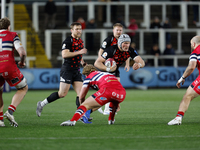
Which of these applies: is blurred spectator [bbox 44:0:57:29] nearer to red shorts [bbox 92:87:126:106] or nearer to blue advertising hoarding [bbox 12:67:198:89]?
blue advertising hoarding [bbox 12:67:198:89]

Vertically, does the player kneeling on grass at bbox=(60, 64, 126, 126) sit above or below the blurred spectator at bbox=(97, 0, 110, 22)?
below

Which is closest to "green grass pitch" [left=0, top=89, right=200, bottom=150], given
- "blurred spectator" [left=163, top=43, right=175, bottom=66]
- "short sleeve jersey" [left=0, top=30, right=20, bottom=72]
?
"short sleeve jersey" [left=0, top=30, right=20, bottom=72]

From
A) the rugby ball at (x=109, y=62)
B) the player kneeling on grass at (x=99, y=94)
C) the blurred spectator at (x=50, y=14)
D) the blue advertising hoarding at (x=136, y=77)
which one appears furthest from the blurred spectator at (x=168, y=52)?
the player kneeling on grass at (x=99, y=94)

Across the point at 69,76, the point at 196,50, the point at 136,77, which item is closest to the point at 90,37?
the point at 136,77

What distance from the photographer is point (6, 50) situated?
748cm

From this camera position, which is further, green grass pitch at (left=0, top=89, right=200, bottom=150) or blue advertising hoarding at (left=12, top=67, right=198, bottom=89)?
blue advertising hoarding at (left=12, top=67, right=198, bottom=89)

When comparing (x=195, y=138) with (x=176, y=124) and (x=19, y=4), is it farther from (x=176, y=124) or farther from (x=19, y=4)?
(x=19, y=4)

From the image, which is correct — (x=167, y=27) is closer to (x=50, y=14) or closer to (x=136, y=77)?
(x=136, y=77)

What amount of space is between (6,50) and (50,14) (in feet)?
54.8

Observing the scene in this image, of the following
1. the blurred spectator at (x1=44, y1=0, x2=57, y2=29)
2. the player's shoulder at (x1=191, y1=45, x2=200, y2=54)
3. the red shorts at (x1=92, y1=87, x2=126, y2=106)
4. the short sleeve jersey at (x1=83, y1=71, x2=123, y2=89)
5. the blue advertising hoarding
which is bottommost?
the blue advertising hoarding

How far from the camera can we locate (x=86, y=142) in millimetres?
5859

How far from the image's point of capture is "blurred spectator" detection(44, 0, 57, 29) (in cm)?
2367

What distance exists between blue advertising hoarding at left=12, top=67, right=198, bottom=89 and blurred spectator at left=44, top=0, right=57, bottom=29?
4708 millimetres

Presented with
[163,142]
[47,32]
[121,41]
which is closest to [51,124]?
[121,41]
